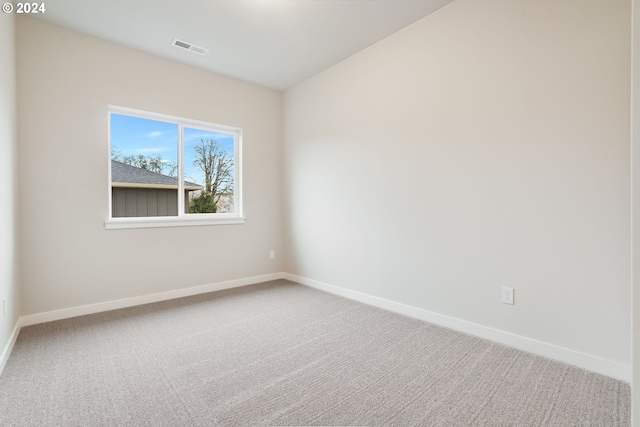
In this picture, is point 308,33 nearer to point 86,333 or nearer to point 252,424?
point 252,424

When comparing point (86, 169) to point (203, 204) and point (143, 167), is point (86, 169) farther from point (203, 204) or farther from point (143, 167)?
point (203, 204)

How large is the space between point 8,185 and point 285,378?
2.34m

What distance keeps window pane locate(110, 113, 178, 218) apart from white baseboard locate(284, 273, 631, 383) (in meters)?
2.39

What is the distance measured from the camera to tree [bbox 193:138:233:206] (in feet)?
12.2

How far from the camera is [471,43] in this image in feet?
7.54

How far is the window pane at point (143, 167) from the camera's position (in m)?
3.08

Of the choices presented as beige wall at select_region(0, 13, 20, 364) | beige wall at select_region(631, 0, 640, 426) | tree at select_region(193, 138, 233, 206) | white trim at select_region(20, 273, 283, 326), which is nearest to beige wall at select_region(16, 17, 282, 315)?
white trim at select_region(20, 273, 283, 326)

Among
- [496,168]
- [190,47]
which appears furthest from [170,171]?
[496,168]

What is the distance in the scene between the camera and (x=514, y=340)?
212 centimetres

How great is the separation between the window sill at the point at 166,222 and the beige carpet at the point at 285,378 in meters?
0.89

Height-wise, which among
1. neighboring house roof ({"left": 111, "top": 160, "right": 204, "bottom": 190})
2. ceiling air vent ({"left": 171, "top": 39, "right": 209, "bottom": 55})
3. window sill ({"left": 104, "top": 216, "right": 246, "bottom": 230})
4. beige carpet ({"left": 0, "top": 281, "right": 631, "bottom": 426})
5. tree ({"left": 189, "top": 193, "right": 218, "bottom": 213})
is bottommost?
beige carpet ({"left": 0, "top": 281, "right": 631, "bottom": 426})

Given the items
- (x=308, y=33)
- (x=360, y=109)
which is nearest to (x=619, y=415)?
(x=360, y=109)

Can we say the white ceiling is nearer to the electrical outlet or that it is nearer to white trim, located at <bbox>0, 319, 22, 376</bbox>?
the electrical outlet

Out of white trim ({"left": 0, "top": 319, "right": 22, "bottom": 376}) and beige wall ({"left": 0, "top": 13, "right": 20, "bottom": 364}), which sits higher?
beige wall ({"left": 0, "top": 13, "right": 20, "bottom": 364})
